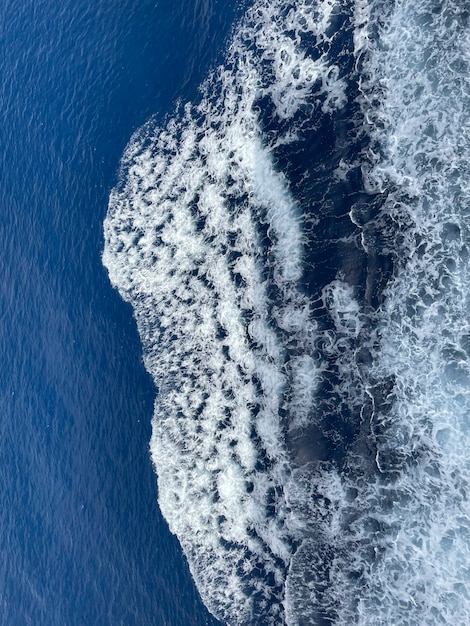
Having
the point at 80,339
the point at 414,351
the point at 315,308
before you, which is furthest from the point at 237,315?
the point at 80,339

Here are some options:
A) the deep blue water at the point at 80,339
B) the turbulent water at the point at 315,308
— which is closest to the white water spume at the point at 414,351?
the turbulent water at the point at 315,308

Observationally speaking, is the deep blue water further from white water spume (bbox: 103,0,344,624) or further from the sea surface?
white water spume (bbox: 103,0,344,624)

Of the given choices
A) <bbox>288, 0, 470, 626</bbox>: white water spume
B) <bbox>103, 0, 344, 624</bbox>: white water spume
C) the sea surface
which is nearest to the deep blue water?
the sea surface

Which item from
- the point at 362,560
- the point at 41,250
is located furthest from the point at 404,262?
the point at 41,250

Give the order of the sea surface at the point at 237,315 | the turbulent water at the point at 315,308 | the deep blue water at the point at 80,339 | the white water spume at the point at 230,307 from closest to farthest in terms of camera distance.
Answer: the turbulent water at the point at 315,308
the sea surface at the point at 237,315
the white water spume at the point at 230,307
the deep blue water at the point at 80,339

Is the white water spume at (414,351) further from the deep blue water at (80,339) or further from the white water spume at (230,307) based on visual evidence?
the deep blue water at (80,339)

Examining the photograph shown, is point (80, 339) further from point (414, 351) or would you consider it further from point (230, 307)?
point (414, 351)

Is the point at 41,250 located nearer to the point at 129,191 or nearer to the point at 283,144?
the point at 129,191
